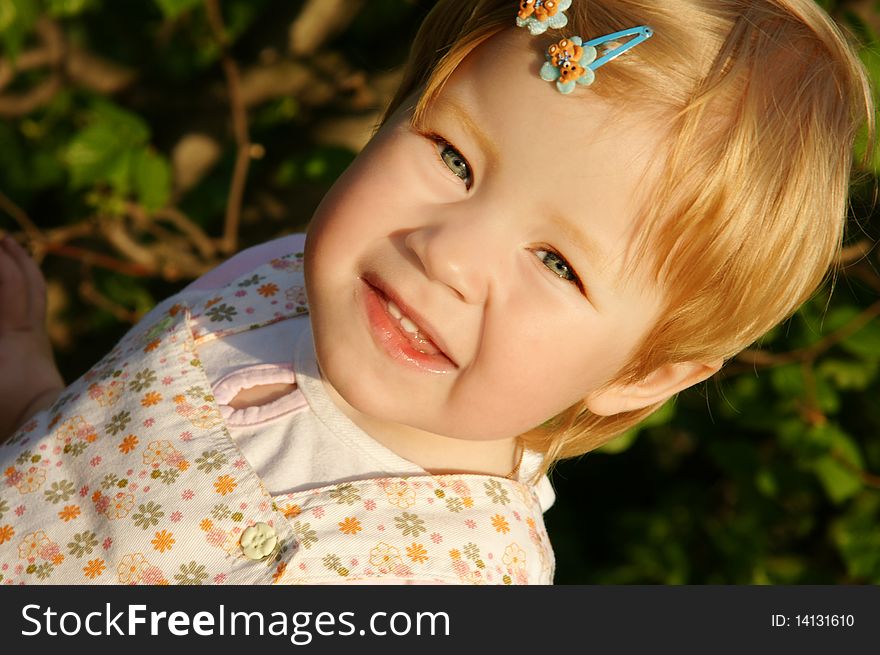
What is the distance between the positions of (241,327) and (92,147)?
2.95 feet

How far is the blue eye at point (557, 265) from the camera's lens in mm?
1248

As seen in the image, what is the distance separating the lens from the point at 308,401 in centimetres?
150

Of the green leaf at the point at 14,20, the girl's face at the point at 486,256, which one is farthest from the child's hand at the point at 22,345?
the girl's face at the point at 486,256

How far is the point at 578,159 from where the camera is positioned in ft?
3.92

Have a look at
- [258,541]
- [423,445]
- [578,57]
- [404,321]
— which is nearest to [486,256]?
[404,321]

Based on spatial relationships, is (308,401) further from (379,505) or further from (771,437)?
(771,437)

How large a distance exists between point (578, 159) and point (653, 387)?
434 millimetres

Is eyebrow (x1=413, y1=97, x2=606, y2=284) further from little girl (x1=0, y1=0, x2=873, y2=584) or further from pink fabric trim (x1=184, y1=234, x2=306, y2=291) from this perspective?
pink fabric trim (x1=184, y1=234, x2=306, y2=291)

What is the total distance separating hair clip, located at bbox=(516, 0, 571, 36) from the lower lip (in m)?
0.40

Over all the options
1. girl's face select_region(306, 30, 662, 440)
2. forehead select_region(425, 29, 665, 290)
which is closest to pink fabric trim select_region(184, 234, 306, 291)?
girl's face select_region(306, 30, 662, 440)

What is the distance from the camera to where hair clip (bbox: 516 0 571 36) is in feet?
4.19

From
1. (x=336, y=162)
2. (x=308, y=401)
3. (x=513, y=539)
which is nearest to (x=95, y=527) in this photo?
(x=308, y=401)

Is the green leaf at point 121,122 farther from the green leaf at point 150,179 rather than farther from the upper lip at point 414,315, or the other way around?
the upper lip at point 414,315

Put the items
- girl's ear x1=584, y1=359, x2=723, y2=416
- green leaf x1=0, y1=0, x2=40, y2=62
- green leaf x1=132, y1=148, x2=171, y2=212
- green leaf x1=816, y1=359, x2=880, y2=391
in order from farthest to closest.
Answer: green leaf x1=132, y1=148, x2=171, y2=212, green leaf x1=816, y1=359, x2=880, y2=391, green leaf x1=0, y1=0, x2=40, y2=62, girl's ear x1=584, y1=359, x2=723, y2=416
